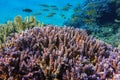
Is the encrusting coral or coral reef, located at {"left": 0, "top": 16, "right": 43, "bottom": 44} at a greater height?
coral reef, located at {"left": 0, "top": 16, "right": 43, "bottom": 44}

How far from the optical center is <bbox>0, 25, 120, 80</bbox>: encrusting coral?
3182 millimetres

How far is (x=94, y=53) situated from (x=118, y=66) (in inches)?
26.0

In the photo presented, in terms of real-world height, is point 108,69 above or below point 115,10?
below

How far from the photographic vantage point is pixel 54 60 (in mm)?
3369

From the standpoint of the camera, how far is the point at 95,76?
126 inches

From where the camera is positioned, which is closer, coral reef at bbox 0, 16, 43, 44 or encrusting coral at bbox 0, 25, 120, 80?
encrusting coral at bbox 0, 25, 120, 80

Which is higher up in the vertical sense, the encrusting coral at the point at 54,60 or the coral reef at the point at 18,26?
the coral reef at the point at 18,26

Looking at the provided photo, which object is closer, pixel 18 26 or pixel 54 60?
pixel 54 60

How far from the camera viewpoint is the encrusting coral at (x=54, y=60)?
3.18 meters

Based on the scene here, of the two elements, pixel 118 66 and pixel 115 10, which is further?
pixel 115 10

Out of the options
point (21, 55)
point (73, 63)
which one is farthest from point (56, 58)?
point (21, 55)

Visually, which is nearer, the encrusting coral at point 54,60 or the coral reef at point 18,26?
the encrusting coral at point 54,60

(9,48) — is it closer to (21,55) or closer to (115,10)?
(21,55)

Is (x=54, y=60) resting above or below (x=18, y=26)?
below
